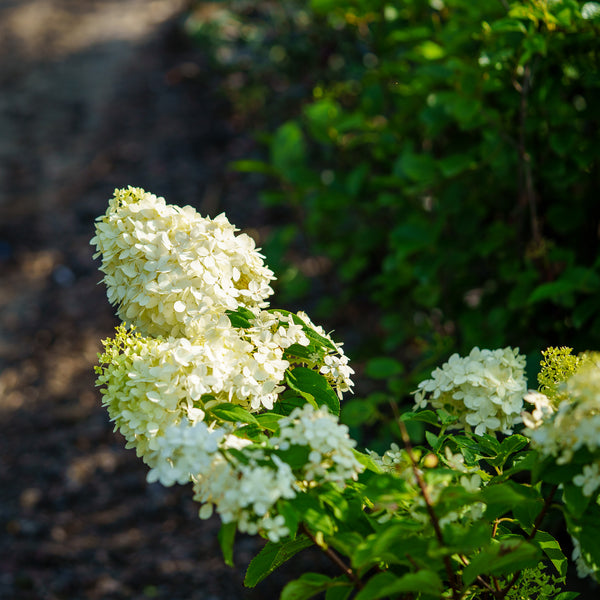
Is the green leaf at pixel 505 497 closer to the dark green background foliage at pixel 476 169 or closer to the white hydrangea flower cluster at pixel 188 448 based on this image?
the white hydrangea flower cluster at pixel 188 448

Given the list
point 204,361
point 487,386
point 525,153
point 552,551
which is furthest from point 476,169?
point 204,361

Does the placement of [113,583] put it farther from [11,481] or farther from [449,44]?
[449,44]

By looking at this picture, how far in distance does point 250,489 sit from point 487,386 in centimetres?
47

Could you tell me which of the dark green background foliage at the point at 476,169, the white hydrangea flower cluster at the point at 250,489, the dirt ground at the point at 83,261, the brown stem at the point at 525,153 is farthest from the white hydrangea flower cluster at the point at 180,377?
the dirt ground at the point at 83,261

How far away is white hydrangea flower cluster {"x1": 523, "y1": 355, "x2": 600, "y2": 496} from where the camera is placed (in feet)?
2.50

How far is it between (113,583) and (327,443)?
194cm

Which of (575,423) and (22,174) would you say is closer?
(575,423)

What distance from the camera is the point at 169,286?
3.38ft

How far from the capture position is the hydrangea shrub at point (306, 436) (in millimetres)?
802

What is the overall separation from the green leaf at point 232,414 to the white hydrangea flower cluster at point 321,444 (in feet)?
0.24

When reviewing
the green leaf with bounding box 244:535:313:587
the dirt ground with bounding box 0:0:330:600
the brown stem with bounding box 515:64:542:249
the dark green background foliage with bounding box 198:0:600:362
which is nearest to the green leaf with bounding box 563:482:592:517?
the green leaf with bounding box 244:535:313:587

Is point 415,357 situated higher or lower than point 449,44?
lower

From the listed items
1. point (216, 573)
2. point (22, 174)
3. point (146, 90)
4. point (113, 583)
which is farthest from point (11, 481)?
point (146, 90)

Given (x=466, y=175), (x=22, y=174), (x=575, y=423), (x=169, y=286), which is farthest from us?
(x=22, y=174)
